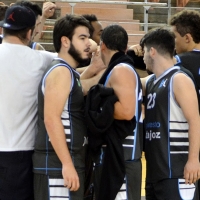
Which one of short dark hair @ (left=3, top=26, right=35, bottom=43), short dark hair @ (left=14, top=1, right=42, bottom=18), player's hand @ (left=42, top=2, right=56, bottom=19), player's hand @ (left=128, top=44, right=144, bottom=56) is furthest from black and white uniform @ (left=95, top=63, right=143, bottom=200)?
player's hand @ (left=42, top=2, right=56, bottom=19)

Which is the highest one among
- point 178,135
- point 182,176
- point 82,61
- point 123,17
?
point 123,17

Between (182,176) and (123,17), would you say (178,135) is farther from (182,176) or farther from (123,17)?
(123,17)

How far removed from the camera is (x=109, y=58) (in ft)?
12.3

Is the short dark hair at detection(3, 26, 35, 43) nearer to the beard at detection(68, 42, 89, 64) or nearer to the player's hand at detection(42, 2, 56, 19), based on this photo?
the beard at detection(68, 42, 89, 64)

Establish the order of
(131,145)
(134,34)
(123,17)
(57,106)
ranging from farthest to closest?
(123,17)
(134,34)
(131,145)
(57,106)

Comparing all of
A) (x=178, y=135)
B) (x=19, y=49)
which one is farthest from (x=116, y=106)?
(x=19, y=49)

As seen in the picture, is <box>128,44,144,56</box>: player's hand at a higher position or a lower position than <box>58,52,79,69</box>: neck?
higher

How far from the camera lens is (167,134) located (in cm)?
369

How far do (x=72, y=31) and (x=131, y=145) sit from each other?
33.7 inches

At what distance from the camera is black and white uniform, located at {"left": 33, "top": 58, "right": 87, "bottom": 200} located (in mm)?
3441

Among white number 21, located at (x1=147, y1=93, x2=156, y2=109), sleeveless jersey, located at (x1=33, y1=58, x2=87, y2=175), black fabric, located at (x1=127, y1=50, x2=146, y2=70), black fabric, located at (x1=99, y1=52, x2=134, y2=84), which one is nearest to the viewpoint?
sleeveless jersey, located at (x1=33, y1=58, x2=87, y2=175)

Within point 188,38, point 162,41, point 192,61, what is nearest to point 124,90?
point 162,41

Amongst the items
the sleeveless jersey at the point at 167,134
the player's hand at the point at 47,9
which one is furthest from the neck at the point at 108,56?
the player's hand at the point at 47,9

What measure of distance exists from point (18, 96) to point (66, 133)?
39 cm
